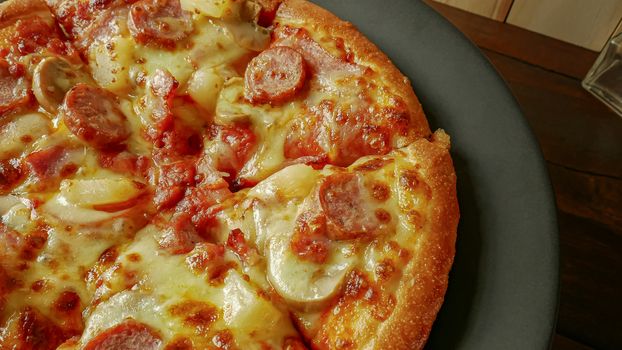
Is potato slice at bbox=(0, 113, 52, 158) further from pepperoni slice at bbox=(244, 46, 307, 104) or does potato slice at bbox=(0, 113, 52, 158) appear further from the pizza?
pepperoni slice at bbox=(244, 46, 307, 104)

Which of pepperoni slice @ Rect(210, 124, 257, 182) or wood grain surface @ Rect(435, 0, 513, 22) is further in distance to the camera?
wood grain surface @ Rect(435, 0, 513, 22)

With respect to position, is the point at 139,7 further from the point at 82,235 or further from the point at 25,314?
the point at 25,314

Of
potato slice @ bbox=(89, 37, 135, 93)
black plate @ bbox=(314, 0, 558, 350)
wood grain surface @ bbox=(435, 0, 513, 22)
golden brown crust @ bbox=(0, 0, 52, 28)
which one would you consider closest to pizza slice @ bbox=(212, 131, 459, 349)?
black plate @ bbox=(314, 0, 558, 350)

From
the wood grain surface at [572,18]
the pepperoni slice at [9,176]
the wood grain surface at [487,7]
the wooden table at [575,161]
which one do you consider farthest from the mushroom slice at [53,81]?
the wood grain surface at [572,18]

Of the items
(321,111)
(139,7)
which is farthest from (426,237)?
(139,7)

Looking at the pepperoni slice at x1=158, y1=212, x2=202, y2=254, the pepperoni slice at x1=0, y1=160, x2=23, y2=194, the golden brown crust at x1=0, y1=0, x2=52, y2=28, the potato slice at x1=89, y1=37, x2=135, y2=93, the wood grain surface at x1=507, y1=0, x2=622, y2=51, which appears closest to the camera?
the pepperoni slice at x1=158, y1=212, x2=202, y2=254

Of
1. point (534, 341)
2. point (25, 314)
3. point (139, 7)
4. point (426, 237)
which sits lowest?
point (25, 314)
